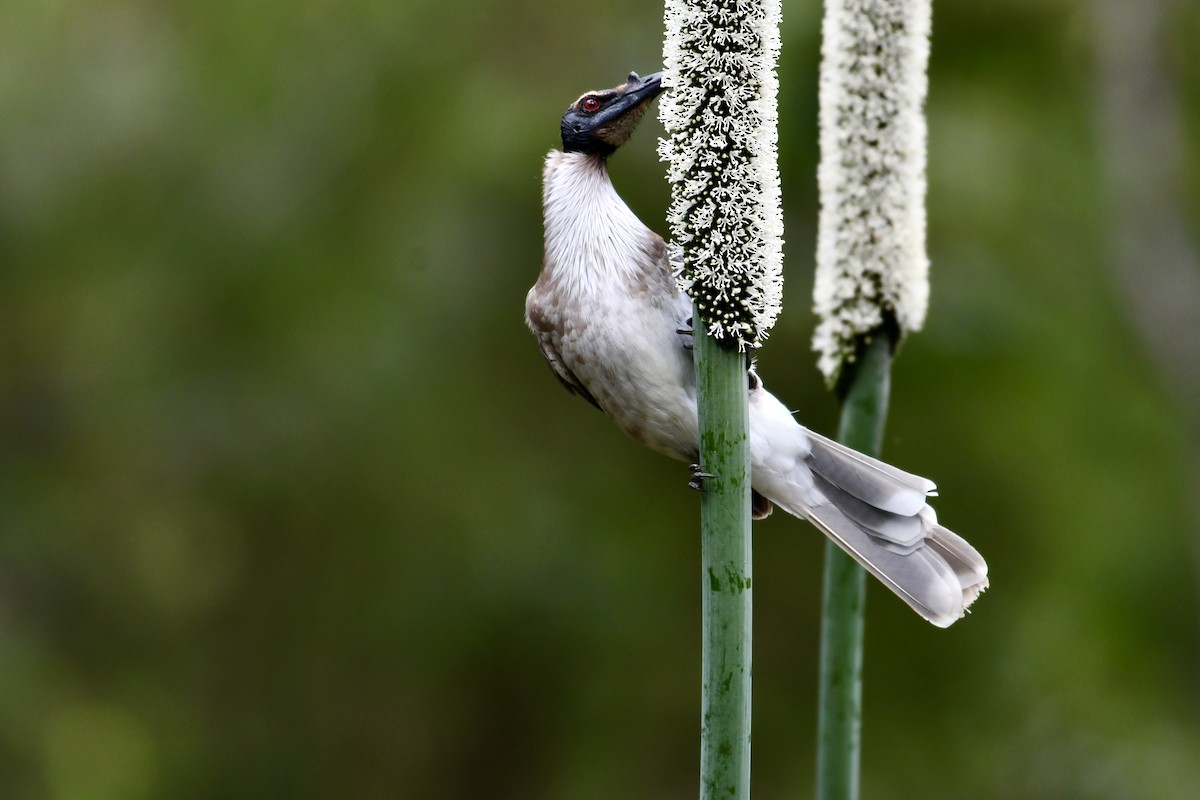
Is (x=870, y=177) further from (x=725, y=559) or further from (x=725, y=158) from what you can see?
(x=725, y=559)

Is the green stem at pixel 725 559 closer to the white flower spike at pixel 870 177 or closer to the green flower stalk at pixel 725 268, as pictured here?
the green flower stalk at pixel 725 268

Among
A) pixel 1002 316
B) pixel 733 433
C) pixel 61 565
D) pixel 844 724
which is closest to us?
pixel 733 433

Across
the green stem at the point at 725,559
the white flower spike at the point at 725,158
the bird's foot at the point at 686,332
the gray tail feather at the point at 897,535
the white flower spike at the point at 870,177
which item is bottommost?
the green stem at the point at 725,559

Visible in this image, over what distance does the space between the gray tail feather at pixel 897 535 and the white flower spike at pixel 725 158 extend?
1077 mm

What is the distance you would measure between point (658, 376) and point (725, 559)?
1048 millimetres

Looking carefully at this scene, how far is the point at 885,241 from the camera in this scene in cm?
291

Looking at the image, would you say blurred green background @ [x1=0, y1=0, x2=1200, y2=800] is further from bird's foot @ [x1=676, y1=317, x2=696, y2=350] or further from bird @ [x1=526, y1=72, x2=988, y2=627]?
bird's foot @ [x1=676, y1=317, x2=696, y2=350]

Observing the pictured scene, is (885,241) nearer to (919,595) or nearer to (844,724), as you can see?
(919,595)

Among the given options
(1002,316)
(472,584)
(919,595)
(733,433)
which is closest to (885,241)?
(919,595)

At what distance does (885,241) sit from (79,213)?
6.03 meters

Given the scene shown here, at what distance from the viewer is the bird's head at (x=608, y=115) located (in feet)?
9.41

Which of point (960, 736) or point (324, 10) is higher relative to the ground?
point (324, 10)

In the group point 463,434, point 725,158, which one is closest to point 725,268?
point 725,158

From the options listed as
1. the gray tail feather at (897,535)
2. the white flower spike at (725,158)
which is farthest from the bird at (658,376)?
the white flower spike at (725,158)
